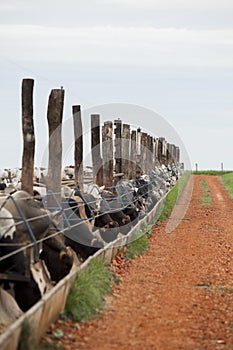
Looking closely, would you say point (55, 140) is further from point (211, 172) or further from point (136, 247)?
point (211, 172)

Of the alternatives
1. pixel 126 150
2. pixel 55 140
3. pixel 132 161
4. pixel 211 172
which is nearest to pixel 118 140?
pixel 126 150

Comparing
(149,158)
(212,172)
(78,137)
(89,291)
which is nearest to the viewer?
(89,291)

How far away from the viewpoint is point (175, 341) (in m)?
8.78

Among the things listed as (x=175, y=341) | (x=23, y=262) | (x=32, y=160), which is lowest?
(x=175, y=341)

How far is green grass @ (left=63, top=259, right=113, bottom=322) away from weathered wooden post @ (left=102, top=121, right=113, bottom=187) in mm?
8912

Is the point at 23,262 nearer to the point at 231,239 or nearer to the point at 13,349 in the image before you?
the point at 13,349

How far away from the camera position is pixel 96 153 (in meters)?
19.8

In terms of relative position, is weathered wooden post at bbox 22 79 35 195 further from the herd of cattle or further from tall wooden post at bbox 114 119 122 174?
tall wooden post at bbox 114 119 122 174

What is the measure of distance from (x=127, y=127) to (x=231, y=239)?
7.34m

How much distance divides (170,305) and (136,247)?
5.13 meters

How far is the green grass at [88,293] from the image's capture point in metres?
9.49

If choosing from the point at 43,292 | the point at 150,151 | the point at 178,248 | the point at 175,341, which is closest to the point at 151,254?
the point at 178,248

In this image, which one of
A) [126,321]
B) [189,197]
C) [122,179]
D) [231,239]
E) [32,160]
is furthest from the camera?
[189,197]

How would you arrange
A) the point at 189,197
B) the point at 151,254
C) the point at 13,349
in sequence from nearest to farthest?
1. the point at 13,349
2. the point at 151,254
3. the point at 189,197
